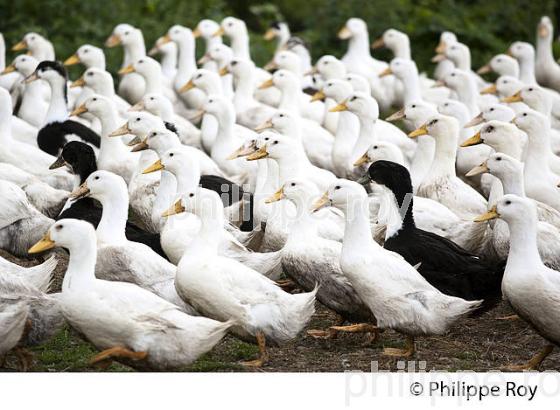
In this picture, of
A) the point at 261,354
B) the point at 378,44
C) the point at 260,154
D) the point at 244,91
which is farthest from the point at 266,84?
the point at 261,354

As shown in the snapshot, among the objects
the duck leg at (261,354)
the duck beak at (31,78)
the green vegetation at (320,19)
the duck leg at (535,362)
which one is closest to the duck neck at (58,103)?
the duck beak at (31,78)

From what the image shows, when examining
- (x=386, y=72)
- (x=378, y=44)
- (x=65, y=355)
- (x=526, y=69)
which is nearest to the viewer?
(x=65, y=355)

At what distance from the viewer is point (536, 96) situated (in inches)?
433

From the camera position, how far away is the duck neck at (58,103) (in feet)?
35.3

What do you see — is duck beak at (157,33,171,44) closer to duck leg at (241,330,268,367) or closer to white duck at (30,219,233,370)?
duck leg at (241,330,268,367)

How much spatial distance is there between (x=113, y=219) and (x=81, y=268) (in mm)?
1278

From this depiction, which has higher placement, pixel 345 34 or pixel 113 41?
pixel 345 34

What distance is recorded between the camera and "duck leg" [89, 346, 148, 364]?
19.6ft

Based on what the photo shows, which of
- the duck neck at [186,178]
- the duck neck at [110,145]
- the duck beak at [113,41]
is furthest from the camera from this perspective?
the duck beak at [113,41]

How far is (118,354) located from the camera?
6.01m

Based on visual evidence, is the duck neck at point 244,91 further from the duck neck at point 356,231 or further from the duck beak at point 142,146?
the duck neck at point 356,231

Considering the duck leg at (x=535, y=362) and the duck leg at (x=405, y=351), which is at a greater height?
the duck leg at (x=535, y=362)

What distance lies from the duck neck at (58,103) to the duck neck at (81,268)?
471 centimetres

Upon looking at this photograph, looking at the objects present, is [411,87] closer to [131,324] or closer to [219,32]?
[219,32]
